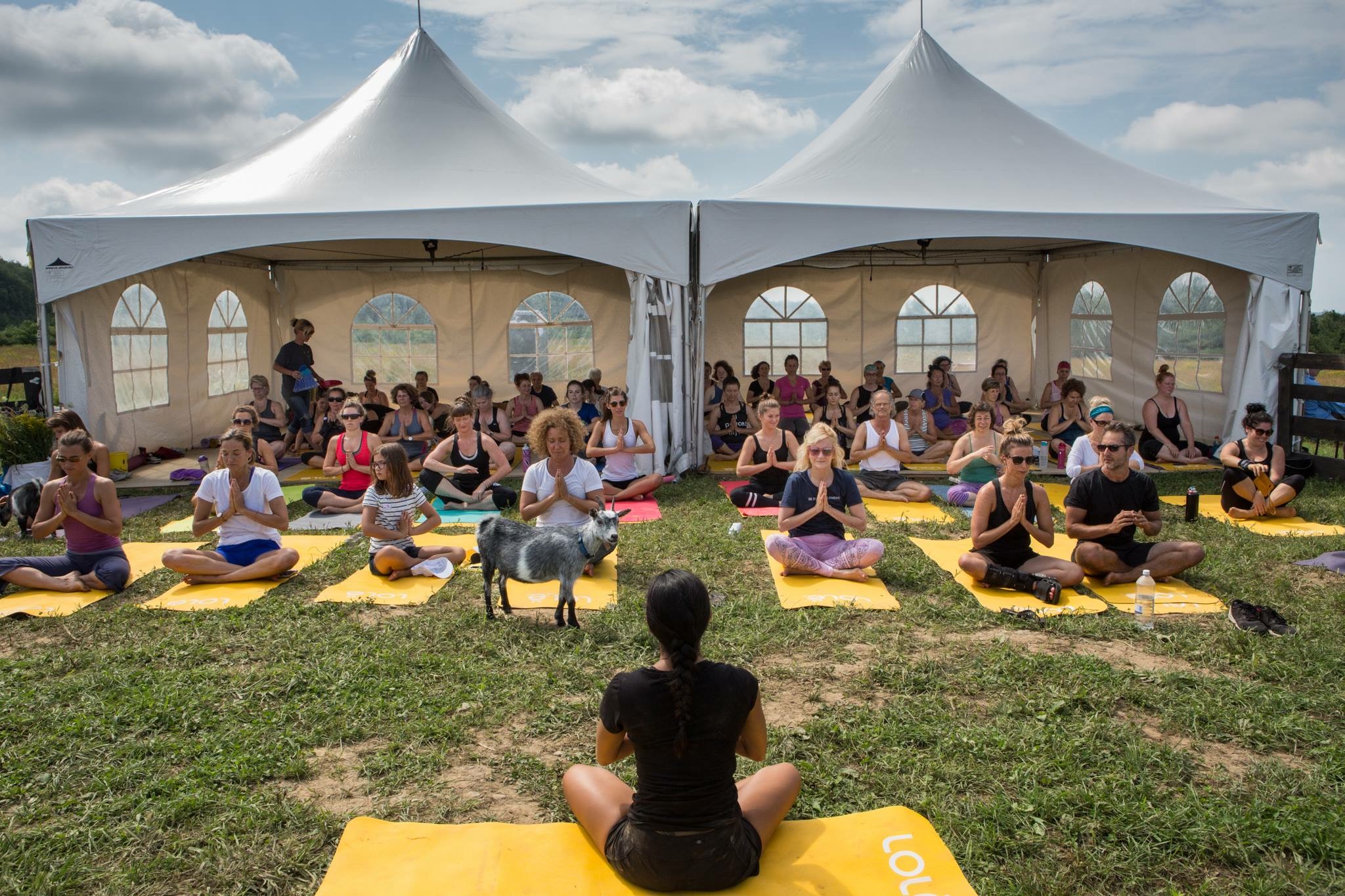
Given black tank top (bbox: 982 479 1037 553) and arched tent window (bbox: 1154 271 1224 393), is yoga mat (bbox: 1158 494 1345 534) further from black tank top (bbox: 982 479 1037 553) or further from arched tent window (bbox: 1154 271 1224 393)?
arched tent window (bbox: 1154 271 1224 393)

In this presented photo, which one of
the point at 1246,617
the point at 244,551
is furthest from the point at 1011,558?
the point at 244,551

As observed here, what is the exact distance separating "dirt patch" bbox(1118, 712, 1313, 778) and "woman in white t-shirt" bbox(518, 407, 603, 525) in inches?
140

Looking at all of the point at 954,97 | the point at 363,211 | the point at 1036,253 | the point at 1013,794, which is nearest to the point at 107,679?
the point at 1013,794

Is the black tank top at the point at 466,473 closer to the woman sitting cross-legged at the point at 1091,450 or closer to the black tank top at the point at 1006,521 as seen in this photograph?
the black tank top at the point at 1006,521

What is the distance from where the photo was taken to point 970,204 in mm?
10141

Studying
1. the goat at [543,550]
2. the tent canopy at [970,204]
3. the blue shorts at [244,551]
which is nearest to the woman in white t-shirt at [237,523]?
the blue shorts at [244,551]

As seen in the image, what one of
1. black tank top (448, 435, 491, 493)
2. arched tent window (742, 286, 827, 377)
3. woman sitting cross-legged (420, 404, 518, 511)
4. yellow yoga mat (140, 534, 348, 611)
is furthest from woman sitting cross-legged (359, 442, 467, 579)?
arched tent window (742, 286, 827, 377)

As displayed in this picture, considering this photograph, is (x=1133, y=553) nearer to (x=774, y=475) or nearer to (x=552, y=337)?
(x=774, y=475)

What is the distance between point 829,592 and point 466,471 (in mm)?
4178

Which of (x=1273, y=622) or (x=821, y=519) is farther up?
(x=821, y=519)

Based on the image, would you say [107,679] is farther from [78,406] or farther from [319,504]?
[78,406]

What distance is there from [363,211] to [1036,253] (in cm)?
1033

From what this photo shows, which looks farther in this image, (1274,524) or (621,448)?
(621,448)

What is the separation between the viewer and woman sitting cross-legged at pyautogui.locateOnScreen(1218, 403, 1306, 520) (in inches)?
309
